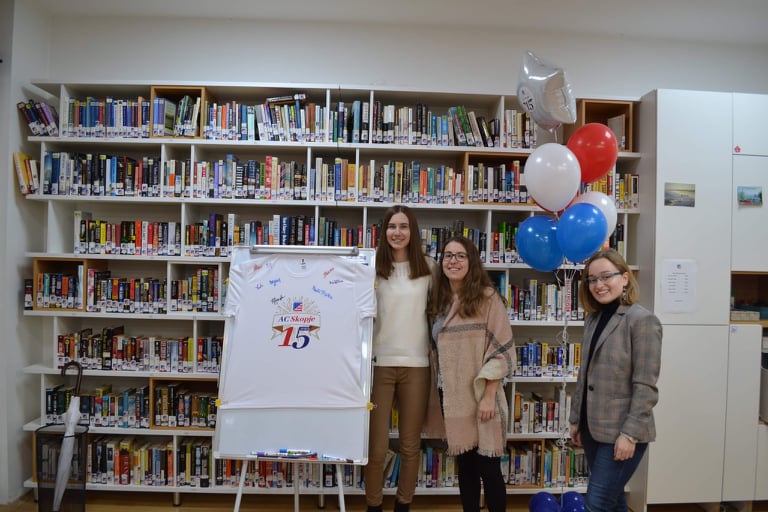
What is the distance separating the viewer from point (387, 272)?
2.31 m

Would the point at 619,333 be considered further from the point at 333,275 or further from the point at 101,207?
the point at 101,207

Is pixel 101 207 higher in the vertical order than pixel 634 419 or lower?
higher

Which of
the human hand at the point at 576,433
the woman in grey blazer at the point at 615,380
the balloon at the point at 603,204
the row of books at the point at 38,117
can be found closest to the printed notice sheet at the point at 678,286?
the balloon at the point at 603,204

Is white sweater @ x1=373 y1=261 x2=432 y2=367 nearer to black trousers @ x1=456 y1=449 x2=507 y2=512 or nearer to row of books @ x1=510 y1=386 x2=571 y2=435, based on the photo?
black trousers @ x1=456 y1=449 x2=507 y2=512

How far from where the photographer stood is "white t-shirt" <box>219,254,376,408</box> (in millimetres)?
2182

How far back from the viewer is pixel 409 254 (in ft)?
7.56

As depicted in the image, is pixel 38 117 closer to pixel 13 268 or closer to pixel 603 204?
pixel 13 268

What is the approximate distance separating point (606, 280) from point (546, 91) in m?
0.93

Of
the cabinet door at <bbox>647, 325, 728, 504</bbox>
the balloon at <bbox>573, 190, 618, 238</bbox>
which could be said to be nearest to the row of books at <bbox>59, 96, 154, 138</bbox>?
the balloon at <bbox>573, 190, 618, 238</bbox>

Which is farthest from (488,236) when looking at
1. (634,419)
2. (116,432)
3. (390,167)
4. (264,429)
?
(116,432)

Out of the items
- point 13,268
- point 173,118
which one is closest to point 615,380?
point 173,118

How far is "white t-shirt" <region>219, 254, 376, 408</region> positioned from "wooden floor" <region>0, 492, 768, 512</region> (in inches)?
40.3

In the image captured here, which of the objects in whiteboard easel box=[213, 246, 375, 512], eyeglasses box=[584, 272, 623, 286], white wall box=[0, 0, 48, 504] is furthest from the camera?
white wall box=[0, 0, 48, 504]

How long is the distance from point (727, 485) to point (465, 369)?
6.62 ft
